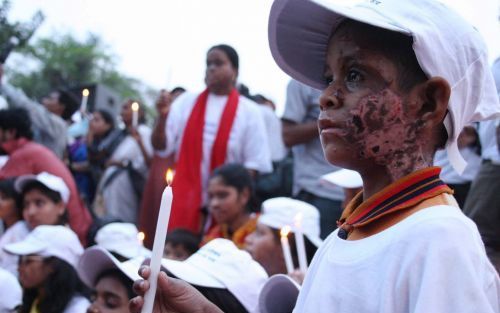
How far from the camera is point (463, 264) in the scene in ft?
3.92

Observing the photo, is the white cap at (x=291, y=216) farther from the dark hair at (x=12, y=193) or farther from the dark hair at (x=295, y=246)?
the dark hair at (x=12, y=193)

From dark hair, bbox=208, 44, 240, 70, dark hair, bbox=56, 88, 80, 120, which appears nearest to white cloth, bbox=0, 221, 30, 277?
dark hair, bbox=208, 44, 240, 70

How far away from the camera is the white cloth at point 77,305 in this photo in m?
3.96

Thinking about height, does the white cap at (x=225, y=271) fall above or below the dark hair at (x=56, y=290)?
above

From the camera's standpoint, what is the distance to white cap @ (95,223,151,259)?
456 centimetres

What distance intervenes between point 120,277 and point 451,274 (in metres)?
2.32

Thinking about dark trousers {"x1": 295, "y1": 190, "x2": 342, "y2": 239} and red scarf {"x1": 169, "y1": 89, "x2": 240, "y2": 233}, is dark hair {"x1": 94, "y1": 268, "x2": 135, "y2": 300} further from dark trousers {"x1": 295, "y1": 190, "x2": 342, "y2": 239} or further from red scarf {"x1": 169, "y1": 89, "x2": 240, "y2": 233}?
red scarf {"x1": 169, "y1": 89, "x2": 240, "y2": 233}

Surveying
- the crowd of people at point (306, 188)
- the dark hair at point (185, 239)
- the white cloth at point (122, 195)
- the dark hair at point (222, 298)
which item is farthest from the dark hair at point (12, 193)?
the dark hair at point (222, 298)

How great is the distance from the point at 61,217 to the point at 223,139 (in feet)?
4.15

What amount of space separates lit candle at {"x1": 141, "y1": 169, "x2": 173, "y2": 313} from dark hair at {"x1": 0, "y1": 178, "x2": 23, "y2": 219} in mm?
3965

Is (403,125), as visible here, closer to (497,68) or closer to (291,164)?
(497,68)

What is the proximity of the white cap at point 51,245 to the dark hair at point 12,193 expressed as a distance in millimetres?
959

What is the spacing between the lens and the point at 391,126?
145cm

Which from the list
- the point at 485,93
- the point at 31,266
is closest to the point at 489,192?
the point at 485,93
